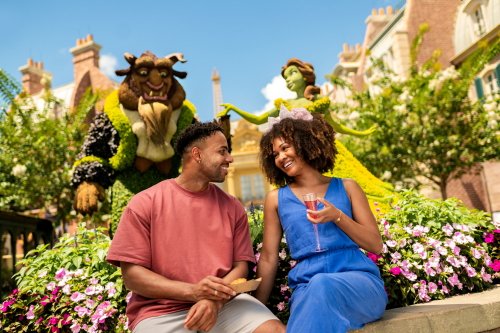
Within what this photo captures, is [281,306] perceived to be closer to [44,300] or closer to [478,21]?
[44,300]

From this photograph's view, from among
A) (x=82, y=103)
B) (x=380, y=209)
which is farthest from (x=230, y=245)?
(x=82, y=103)

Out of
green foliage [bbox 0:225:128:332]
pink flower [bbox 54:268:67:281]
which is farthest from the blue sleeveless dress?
pink flower [bbox 54:268:67:281]

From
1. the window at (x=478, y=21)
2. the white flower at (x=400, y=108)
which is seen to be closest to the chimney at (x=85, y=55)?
the white flower at (x=400, y=108)

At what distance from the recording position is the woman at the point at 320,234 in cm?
221

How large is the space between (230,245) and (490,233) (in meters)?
2.75

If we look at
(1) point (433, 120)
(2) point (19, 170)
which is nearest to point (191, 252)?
(2) point (19, 170)

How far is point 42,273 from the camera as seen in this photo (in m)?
3.73

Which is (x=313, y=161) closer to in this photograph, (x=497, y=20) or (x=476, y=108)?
(x=476, y=108)

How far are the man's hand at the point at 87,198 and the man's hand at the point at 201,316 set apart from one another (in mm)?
2470

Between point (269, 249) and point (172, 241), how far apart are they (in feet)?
1.97

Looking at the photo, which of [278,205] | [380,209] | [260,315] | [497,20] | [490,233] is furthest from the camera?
[497,20]

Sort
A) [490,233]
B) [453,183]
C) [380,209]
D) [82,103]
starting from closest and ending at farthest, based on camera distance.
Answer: [490,233]
[380,209]
[82,103]
[453,183]

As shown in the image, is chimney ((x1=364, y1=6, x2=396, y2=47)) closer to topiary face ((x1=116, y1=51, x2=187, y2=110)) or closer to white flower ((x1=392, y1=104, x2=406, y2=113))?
white flower ((x1=392, y1=104, x2=406, y2=113))

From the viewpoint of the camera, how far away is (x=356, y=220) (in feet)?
8.66
